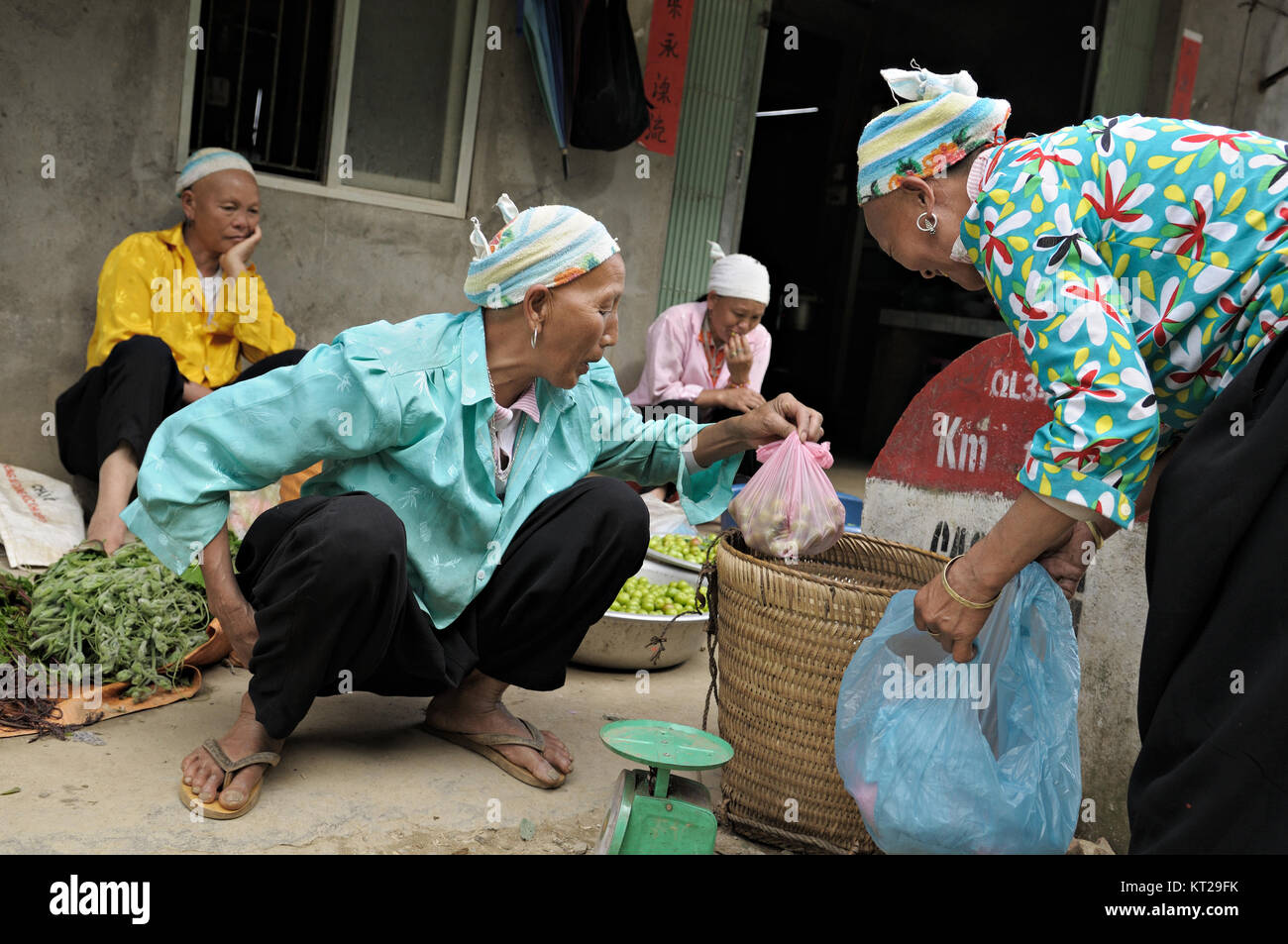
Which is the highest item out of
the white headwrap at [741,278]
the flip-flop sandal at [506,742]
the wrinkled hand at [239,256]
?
the white headwrap at [741,278]

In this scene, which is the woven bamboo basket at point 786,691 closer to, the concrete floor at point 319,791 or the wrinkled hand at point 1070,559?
the concrete floor at point 319,791

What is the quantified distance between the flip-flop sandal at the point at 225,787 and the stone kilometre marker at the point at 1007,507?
1674 millimetres

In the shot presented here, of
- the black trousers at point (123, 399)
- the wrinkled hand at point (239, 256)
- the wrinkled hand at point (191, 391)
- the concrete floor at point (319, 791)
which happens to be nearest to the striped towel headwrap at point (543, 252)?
the concrete floor at point (319, 791)

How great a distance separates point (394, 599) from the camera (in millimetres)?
2365

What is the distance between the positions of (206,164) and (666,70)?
2.45 m

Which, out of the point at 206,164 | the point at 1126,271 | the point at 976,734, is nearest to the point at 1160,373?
the point at 1126,271

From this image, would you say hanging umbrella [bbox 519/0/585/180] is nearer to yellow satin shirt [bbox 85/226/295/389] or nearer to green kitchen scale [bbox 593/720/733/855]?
yellow satin shirt [bbox 85/226/295/389]

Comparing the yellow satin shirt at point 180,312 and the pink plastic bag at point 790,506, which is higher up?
the yellow satin shirt at point 180,312

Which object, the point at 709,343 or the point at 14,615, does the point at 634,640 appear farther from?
the point at 709,343

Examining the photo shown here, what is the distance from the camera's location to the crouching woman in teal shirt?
231 centimetres

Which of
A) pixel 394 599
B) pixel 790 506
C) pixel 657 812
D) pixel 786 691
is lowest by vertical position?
pixel 657 812

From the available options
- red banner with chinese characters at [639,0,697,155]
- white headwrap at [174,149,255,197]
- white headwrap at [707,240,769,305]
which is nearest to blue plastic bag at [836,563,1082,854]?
white headwrap at [174,149,255,197]

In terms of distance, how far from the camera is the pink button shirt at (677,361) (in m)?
5.43

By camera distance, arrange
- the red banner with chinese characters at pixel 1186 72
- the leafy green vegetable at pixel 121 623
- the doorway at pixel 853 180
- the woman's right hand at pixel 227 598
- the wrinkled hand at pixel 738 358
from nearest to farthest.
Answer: the woman's right hand at pixel 227 598 < the leafy green vegetable at pixel 121 623 < the wrinkled hand at pixel 738 358 < the red banner with chinese characters at pixel 1186 72 < the doorway at pixel 853 180
